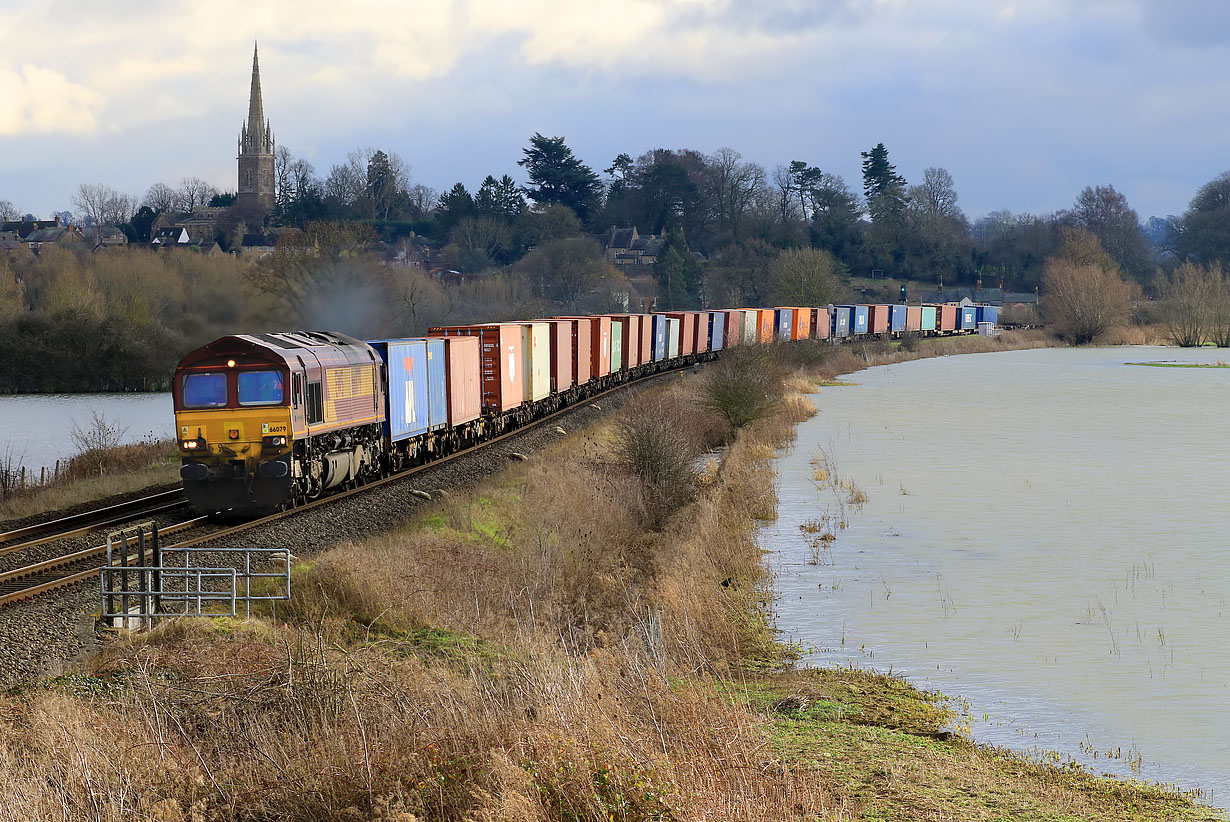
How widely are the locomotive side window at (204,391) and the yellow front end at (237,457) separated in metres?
0.17

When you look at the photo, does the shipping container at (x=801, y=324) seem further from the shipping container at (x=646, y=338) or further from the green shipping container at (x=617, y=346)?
the green shipping container at (x=617, y=346)

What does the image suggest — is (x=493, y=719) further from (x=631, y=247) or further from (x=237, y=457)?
(x=631, y=247)

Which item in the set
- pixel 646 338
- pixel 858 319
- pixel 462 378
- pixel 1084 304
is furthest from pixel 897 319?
pixel 462 378

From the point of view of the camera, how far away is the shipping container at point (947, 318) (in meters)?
115

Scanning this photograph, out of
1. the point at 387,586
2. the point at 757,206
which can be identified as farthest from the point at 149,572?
the point at 757,206

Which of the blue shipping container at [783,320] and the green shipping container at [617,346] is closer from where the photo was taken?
the green shipping container at [617,346]

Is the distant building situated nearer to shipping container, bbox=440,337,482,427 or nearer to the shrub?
the shrub

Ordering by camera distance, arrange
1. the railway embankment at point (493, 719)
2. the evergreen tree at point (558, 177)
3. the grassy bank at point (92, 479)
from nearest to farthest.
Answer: the railway embankment at point (493, 719)
the grassy bank at point (92, 479)
the evergreen tree at point (558, 177)

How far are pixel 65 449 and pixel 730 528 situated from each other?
30.4 m

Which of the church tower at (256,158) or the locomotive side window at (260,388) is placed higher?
the church tower at (256,158)

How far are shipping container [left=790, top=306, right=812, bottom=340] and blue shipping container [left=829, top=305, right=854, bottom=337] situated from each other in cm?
978

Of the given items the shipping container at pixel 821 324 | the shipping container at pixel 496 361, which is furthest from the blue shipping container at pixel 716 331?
the shipping container at pixel 496 361

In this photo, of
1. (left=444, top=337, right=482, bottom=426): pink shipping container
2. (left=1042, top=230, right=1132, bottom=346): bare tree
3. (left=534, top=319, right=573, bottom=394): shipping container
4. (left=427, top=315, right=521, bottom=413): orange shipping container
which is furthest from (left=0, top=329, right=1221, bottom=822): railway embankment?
(left=1042, top=230, right=1132, bottom=346): bare tree

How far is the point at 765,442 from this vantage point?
38.9 m
